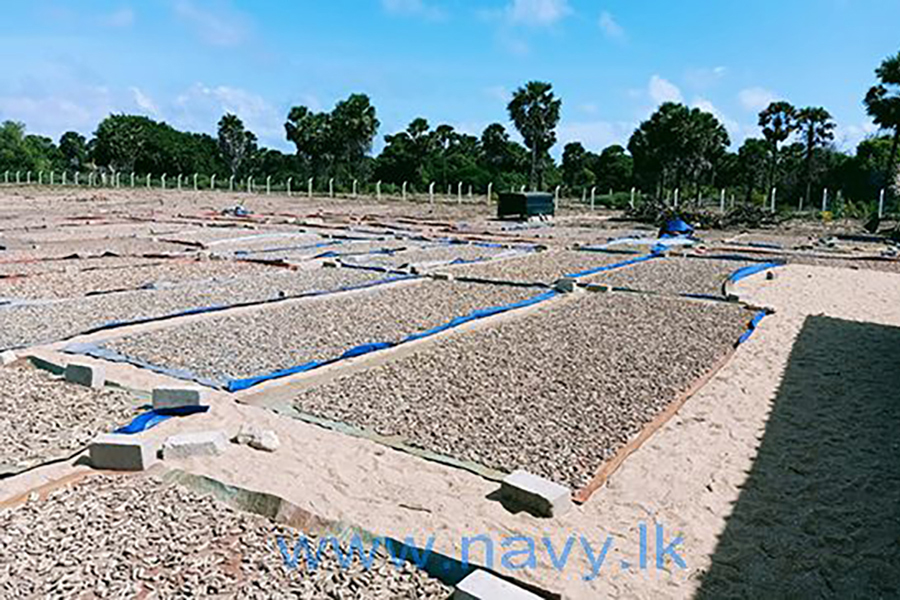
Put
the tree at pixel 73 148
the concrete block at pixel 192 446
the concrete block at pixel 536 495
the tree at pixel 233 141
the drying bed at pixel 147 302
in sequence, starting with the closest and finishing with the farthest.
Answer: the concrete block at pixel 536 495, the concrete block at pixel 192 446, the drying bed at pixel 147 302, the tree at pixel 233 141, the tree at pixel 73 148

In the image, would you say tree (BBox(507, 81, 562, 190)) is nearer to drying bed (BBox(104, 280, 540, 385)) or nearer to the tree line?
the tree line

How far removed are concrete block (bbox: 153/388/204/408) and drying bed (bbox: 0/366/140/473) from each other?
0.20 meters

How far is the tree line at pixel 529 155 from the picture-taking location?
39.1 m

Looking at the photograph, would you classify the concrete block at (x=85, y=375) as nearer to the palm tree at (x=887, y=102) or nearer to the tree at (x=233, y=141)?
the palm tree at (x=887, y=102)

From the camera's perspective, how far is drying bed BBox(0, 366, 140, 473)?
4.06 meters

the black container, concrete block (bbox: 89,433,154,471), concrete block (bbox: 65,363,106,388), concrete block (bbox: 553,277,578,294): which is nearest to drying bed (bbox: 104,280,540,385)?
concrete block (bbox: 553,277,578,294)

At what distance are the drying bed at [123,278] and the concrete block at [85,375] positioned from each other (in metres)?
4.21

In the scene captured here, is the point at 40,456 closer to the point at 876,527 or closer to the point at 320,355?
the point at 320,355

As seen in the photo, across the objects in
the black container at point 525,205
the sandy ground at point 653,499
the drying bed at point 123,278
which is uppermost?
the black container at point 525,205

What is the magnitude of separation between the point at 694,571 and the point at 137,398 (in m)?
4.00

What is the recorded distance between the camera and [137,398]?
5039 millimetres

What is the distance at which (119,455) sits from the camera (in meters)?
3.85

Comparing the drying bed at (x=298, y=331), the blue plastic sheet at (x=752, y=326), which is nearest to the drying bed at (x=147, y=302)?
the drying bed at (x=298, y=331)

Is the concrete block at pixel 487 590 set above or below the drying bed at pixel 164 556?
above
